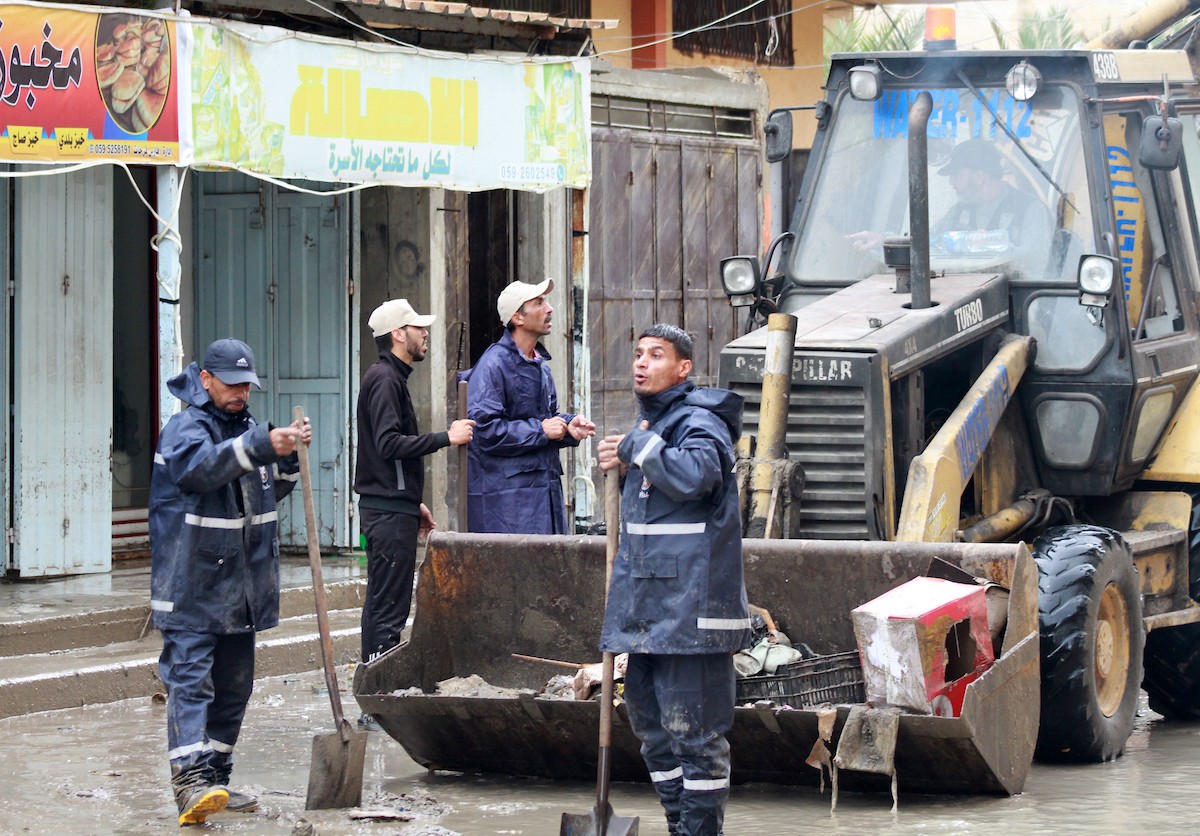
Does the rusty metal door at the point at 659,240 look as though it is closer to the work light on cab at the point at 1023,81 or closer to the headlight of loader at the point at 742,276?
the headlight of loader at the point at 742,276

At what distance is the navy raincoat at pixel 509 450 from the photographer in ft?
26.1

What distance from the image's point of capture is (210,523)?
6.41 meters

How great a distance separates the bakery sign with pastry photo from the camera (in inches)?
363

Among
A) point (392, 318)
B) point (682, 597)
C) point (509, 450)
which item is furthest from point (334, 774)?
point (392, 318)

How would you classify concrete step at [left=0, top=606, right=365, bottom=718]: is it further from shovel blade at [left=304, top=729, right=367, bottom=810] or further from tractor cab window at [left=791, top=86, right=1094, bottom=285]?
tractor cab window at [left=791, top=86, right=1094, bottom=285]

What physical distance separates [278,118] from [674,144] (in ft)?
15.9

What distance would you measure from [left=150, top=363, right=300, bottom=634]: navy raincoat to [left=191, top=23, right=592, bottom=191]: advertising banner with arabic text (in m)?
3.82

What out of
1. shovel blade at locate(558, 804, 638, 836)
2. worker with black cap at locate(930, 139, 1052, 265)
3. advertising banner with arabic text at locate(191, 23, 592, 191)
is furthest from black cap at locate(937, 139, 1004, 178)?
advertising banner with arabic text at locate(191, 23, 592, 191)

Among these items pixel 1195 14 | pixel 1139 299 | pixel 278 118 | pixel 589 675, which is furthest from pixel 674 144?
pixel 589 675

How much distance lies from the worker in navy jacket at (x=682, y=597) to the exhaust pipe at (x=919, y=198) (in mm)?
1949

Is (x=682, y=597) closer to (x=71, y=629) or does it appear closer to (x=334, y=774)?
(x=334, y=774)

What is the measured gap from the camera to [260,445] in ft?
20.5

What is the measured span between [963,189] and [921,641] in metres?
2.70

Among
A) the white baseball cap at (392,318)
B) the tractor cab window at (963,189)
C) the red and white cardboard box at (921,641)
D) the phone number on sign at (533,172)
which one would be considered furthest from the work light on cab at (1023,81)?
the phone number on sign at (533,172)
